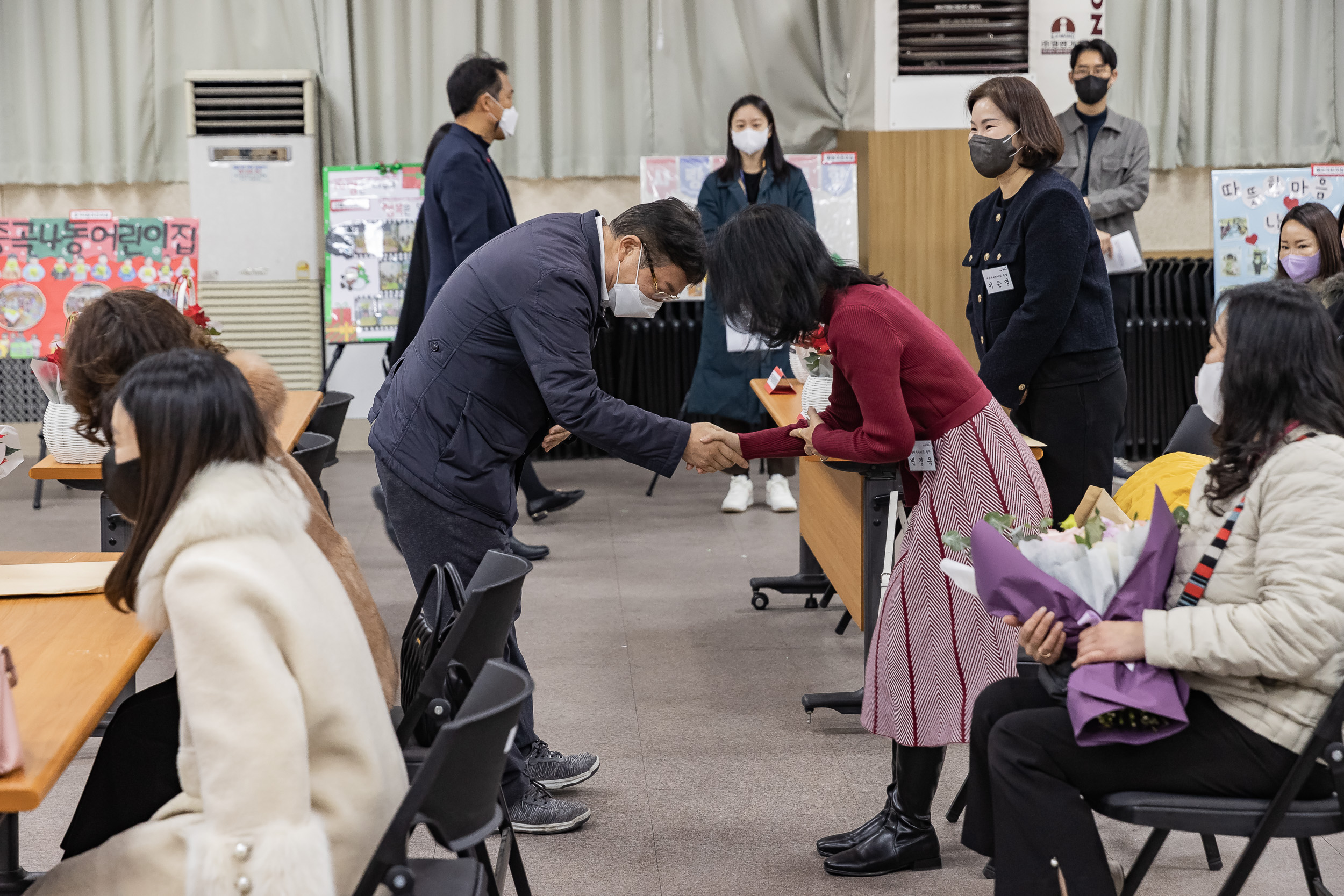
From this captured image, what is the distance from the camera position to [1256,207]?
6.58 m

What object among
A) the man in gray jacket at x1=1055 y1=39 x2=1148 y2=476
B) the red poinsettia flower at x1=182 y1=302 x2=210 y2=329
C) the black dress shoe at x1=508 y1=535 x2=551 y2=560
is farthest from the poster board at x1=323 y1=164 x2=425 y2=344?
the man in gray jacket at x1=1055 y1=39 x2=1148 y2=476

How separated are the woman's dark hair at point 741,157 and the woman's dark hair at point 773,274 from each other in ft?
10.4

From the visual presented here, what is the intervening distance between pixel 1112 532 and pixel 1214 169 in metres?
5.59

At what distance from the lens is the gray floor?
2.54 m

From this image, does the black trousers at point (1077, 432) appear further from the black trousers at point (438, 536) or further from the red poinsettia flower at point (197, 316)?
the red poinsettia flower at point (197, 316)

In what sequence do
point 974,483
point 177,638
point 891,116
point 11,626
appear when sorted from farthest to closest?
1. point 891,116
2. point 974,483
3. point 11,626
4. point 177,638

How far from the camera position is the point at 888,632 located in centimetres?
251

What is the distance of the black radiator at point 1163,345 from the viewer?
639 centimetres

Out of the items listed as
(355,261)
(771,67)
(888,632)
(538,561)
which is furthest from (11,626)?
(771,67)

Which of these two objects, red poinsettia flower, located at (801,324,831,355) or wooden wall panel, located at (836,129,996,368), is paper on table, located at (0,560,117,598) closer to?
red poinsettia flower, located at (801,324,831,355)

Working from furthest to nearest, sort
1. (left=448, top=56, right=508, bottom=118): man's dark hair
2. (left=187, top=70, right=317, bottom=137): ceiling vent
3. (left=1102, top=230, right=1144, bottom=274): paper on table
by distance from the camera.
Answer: (left=187, top=70, right=317, bottom=137): ceiling vent → (left=1102, top=230, right=1144, bottom=274): paper on table → (left=448, top=56, right=508, bottom=118): man's dark hair

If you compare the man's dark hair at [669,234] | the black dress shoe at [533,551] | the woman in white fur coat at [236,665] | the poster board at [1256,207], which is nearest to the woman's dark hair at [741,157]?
the black dress shoe at [533,551]

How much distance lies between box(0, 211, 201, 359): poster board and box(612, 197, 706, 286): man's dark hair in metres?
4.03

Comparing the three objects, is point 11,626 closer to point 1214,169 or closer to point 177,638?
point 177,638
